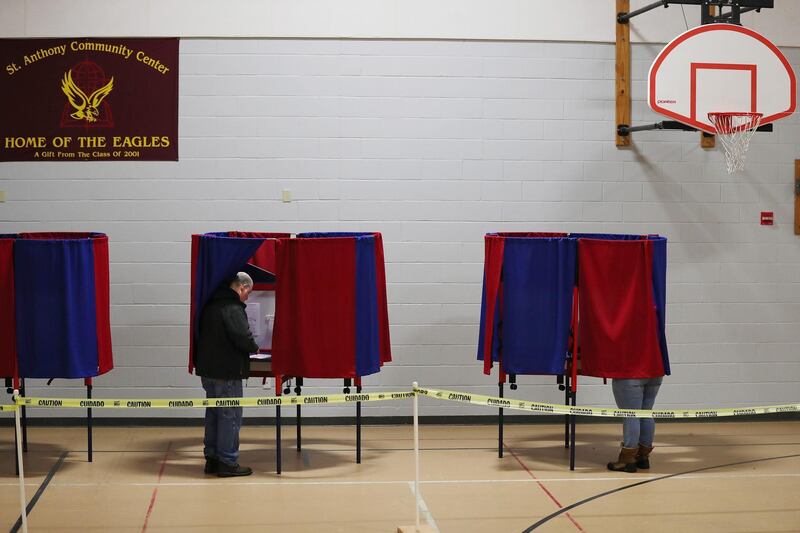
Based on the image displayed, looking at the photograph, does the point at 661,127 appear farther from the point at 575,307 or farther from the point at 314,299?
the point at 314,299

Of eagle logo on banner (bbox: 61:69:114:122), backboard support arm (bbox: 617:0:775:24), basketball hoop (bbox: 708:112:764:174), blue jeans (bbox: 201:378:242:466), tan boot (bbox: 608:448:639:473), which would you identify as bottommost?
tan boot (bbox: 608:448:639:473)

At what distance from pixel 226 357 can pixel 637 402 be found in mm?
2881

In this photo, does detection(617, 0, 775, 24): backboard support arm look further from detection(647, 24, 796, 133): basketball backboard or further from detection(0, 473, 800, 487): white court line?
detection(0, 473, 800, 487): white court line

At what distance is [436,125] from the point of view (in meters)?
8.71

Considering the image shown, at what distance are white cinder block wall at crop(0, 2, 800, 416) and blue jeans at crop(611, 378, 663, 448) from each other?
1.61 meters

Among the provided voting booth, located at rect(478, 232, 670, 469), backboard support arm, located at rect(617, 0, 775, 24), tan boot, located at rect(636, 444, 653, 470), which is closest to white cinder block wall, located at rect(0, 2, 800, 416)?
backboard support arm, located at rect(617, 0, 775, 24)

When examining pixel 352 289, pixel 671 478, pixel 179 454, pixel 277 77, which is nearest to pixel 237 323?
pixel 352 289

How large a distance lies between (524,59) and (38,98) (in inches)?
162

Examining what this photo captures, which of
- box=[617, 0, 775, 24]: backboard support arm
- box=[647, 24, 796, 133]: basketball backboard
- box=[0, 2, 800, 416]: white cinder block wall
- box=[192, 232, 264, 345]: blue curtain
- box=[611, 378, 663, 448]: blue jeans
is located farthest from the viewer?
box=[0, 2, 800, 416]: white cinder block wall

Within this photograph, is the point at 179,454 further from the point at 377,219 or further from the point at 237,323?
the point at 377,219

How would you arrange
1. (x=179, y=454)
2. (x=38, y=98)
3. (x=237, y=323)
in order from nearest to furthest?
1. (x=237, y=323)
2. (x=179, y=454)
3. (x=38, y=98)

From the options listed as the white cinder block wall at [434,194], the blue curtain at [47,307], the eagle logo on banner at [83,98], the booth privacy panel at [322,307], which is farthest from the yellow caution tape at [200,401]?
the eagle logo on banner at [83,98]

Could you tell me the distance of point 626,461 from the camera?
7172 mm

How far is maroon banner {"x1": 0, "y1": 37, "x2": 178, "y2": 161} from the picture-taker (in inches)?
333
